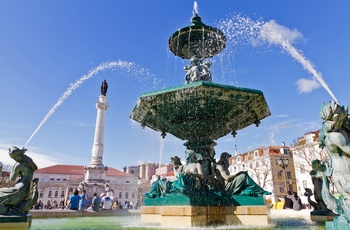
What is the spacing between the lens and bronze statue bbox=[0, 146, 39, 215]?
5.06m

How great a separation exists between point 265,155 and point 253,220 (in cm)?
4968

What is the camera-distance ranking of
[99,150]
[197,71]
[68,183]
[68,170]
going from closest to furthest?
[197,71] < [99,150] < [68,183] < [68,170]

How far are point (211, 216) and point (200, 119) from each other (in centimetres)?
272

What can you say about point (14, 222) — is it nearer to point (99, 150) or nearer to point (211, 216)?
point (211, 216)

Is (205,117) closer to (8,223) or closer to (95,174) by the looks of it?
(8,223)

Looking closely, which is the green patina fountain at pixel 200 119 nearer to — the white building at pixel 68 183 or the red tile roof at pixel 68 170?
the white building at pixel 68 183

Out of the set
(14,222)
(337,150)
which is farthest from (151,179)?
(337,150)

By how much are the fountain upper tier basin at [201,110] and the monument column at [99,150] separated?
143ft

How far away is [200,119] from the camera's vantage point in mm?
7426

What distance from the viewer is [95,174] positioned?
4909 centimetres

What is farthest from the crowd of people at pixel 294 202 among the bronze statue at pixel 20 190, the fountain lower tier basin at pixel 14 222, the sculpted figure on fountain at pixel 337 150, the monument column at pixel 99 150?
the monument column at pixel 99 150

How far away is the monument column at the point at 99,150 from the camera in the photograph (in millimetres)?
48666

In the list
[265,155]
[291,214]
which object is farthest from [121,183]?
[291,214]

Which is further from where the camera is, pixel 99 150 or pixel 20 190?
pixel 99 150
